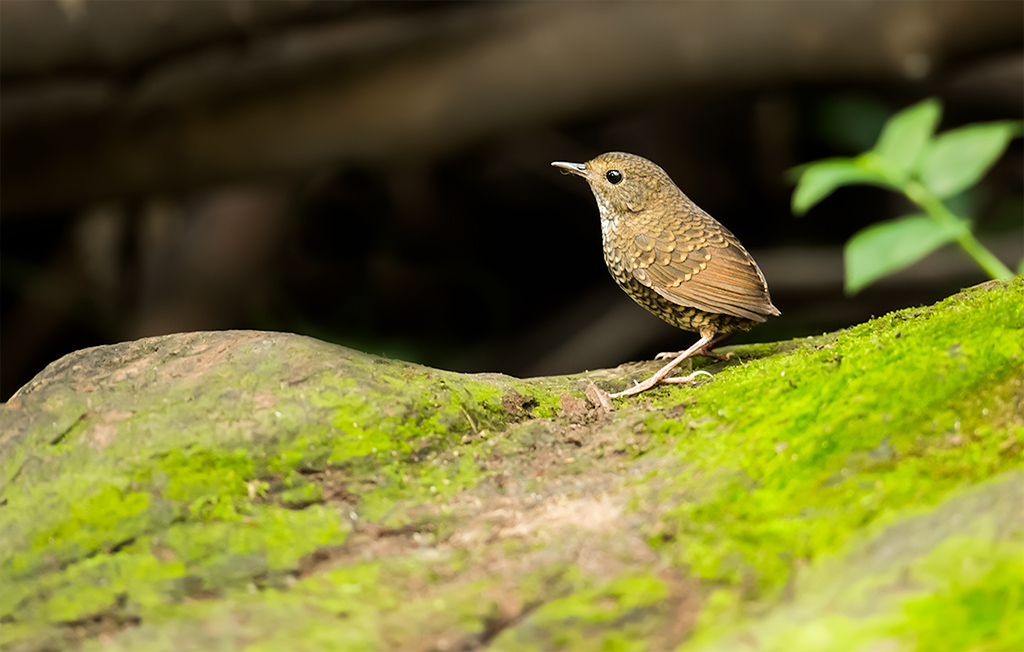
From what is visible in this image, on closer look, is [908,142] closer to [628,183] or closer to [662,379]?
[628,183]

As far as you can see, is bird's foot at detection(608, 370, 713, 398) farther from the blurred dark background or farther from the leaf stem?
the blurred dark background

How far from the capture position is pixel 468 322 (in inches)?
265

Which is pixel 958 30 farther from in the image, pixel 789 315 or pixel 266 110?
pixel 266 110

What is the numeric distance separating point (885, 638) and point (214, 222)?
18.2ft

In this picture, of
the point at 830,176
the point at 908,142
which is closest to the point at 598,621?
the point at 830,176

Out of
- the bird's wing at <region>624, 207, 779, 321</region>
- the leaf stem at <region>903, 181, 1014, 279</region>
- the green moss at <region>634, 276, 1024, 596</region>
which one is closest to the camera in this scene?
the green moss at <region>634, 276, 1024, 596</region>

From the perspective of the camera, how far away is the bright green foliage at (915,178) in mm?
3211

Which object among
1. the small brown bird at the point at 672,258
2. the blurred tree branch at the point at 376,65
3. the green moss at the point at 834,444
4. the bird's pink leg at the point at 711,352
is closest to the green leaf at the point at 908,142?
the small brown bird at the point at 672,258

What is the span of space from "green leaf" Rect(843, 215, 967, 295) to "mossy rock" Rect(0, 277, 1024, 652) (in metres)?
0.69

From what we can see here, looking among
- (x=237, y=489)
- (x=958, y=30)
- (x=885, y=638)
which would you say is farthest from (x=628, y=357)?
(x=885, y=638)

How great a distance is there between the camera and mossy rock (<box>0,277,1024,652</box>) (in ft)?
5.24

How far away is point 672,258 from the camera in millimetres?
3135

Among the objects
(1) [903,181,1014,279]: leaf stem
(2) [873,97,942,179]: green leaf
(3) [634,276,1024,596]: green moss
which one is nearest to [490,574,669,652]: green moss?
(3) [634,276,1024,596]: green moss

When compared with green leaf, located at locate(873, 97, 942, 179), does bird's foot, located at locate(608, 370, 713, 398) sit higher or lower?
lower
